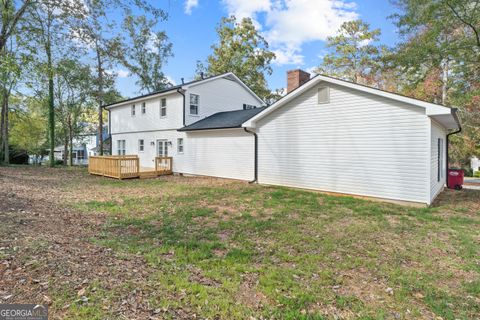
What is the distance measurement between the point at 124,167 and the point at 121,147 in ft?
25.9

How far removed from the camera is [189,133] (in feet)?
52.5

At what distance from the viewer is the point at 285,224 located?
6336mm

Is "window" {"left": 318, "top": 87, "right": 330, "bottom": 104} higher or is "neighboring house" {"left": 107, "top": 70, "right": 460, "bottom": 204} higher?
"window" {"left": 318, "top": 87, "right": 330, "bottom": 104}

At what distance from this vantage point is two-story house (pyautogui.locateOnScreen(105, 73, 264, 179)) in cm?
1380

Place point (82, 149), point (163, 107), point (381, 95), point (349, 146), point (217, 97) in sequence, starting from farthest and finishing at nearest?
point (82, 149)
point (217, 97)
point (163, 107)
point (349, 146)
point (381, 95)

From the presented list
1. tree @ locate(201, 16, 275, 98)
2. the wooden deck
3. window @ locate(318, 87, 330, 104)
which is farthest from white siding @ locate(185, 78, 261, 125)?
tree @ locate(201, 16, 275, 98)

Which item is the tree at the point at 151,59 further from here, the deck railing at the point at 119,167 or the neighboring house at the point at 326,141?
the deck railing at the point at 119,167

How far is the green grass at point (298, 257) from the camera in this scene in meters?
3.16

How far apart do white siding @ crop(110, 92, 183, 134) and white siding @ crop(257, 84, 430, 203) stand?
22.8 ft

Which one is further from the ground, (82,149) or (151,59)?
(151,59)

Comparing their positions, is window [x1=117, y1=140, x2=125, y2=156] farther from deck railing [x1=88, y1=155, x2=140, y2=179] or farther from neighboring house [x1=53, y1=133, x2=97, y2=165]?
neighboring house [x1=53, y1=133, x2=97, y2=165]

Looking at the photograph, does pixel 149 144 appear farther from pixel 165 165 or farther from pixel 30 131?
pixel 30 131

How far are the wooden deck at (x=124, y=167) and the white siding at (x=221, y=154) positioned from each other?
55.1 inches

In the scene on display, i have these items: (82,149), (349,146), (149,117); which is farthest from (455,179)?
(82,149)
